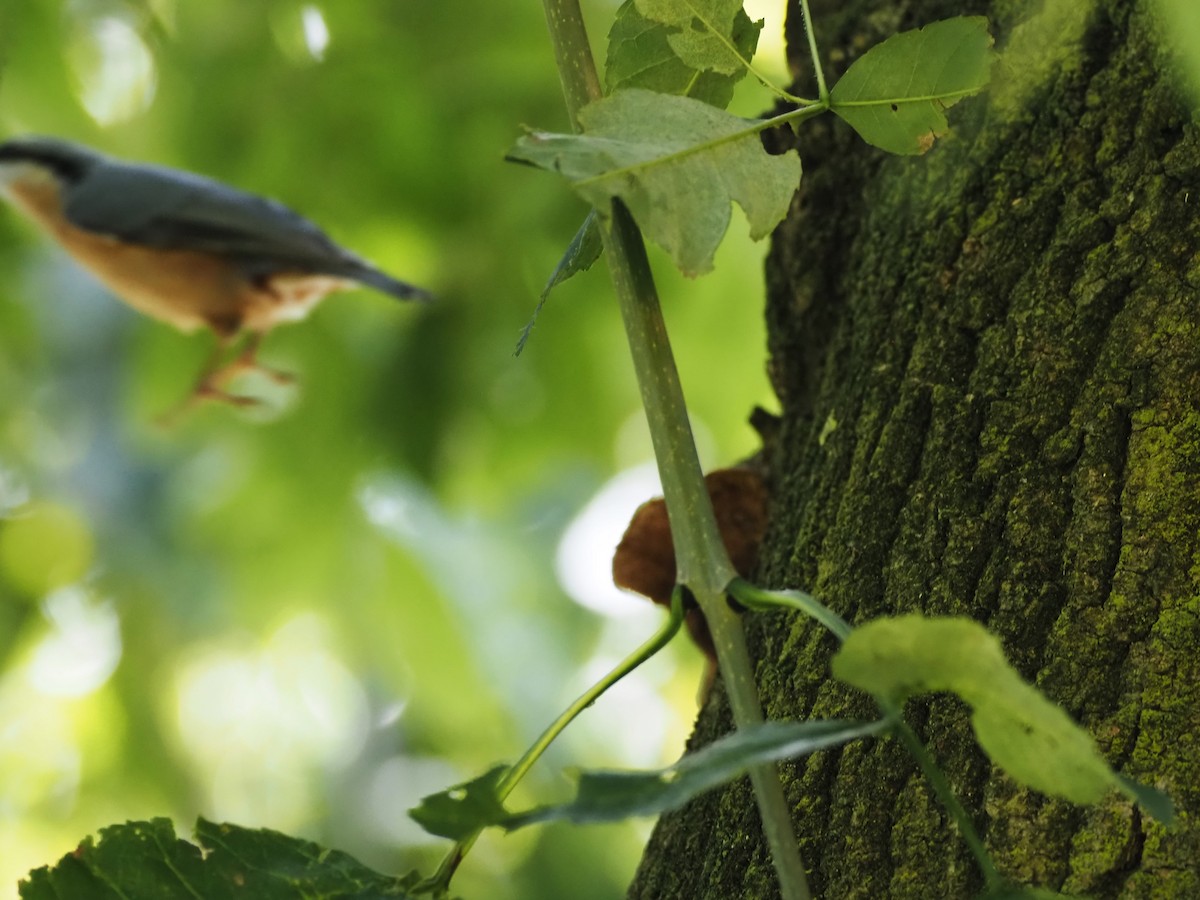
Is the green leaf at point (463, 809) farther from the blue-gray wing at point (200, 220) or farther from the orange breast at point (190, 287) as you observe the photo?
the orange breast at point (190, 287)

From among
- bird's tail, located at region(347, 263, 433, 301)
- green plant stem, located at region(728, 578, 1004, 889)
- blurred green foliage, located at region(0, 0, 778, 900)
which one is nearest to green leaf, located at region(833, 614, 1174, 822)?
green plant stem, located at region(728, 578, 1004, 889)

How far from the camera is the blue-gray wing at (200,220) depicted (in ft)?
7.70

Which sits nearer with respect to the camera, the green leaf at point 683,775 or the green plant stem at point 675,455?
the green leaf at point 683,775

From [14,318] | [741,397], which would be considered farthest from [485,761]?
[14,318]

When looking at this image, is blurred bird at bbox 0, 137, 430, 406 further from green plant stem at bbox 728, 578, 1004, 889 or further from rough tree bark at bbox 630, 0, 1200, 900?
green plant stem at bbox 728, 578, 1004, 889

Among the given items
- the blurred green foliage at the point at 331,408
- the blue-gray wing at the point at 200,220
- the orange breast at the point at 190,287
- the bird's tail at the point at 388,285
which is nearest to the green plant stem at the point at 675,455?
the blurred green foliage at the point at 331,408

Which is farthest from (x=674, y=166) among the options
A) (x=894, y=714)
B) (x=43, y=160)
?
(x=43, y=160)

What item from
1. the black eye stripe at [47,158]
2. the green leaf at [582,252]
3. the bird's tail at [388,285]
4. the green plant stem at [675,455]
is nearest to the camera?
the green plant stem at [675,455]

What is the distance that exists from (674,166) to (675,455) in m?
0.16

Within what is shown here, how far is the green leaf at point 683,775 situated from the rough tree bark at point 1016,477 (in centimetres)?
25

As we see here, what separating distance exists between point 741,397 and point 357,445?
33.0 inches

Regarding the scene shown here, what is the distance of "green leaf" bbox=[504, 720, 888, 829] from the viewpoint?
0.49 meters

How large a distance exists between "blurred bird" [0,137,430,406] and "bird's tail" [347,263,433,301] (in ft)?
0.17

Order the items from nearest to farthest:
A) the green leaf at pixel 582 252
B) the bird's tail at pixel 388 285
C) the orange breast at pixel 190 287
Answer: the green leaf at pixel 582 252 < the bird's tail at pixel 388 285 < the orange breast at pixel 190 287
